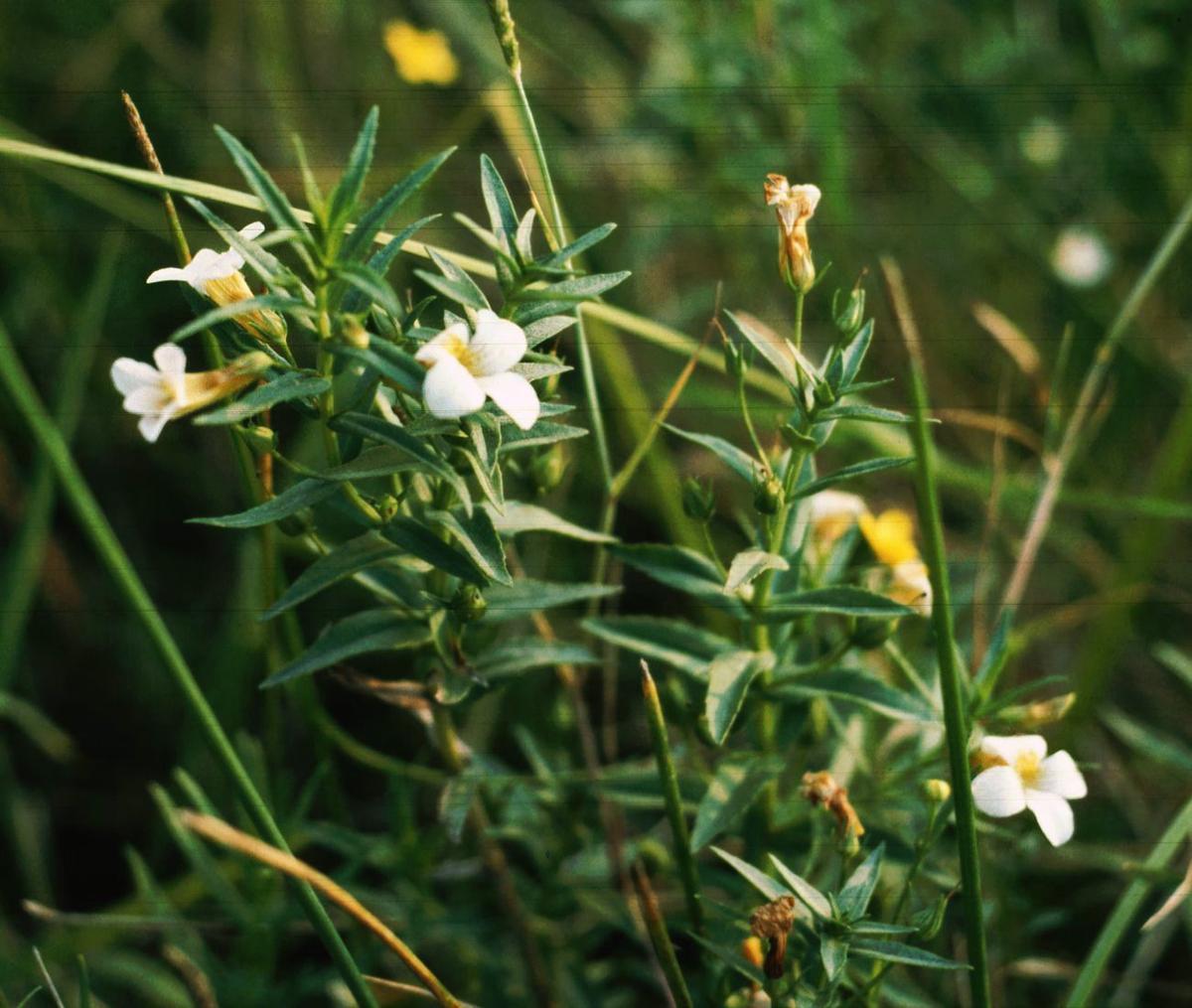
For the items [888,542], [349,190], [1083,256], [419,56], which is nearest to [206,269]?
[349,190]

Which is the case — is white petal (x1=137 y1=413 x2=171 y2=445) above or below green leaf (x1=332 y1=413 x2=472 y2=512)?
above

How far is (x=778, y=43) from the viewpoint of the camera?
8.89 feet

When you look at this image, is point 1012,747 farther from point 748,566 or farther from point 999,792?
point 748,566

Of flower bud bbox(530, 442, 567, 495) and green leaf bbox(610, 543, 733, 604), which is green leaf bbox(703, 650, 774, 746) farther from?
flower bud bbox(530, 442, 567, 495)

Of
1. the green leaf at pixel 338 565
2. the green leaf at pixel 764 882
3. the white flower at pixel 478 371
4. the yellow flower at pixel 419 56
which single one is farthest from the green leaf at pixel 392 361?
the yellow flower at pixel 419 56

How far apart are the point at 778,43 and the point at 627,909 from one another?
1.95 m

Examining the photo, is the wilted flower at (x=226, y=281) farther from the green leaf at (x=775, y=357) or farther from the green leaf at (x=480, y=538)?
the green leaf at (x=775, y=357)

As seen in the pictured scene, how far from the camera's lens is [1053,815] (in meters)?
1.25

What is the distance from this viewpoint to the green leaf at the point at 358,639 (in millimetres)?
1271

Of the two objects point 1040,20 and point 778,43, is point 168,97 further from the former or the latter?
point 1040,20

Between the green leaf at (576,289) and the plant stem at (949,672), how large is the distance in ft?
0.90

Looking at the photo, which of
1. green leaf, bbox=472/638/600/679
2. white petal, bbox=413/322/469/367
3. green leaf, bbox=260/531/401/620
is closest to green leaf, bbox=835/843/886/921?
green leaf, bbox=472/638/600/679

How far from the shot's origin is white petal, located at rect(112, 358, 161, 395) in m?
1.09

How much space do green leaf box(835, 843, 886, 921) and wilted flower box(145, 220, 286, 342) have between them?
32.1 inches
